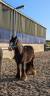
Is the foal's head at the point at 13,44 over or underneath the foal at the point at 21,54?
over

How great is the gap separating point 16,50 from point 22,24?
1875 centimetres

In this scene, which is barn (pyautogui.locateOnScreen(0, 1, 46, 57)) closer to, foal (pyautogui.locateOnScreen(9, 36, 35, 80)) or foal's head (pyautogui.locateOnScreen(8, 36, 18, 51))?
foal (pyautogui.locateOnScreen(9, 36, 35, 80))

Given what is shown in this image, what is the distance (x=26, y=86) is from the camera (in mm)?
8047

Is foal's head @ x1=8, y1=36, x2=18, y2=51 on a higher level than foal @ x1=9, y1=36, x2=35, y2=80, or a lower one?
higher

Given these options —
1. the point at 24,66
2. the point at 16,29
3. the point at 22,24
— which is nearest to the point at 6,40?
the point at 16,29

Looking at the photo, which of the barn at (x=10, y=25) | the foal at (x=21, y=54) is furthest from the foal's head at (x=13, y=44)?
the barn at (x=10, y=25)

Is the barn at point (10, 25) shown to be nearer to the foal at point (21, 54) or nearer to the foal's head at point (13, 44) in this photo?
the foal at point (21, 54)

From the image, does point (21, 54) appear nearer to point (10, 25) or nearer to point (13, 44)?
point (13, 44)

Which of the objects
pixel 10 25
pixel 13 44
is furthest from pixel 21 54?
pixel 10 25

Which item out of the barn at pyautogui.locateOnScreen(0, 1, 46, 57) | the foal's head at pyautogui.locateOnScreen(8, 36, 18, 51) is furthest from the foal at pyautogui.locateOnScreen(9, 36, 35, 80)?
the barn at pyautogui.locateOnScreen(0, 1, 46, 57)

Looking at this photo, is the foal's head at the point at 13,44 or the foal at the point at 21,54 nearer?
the foal's head at the point at 13,44

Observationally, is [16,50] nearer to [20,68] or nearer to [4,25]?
[20,68]

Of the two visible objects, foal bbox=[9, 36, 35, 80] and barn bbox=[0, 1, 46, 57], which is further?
barn bbox=[0, 1, 46, 57]

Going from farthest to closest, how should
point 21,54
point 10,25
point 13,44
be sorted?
1. point 10,25
2. point 21,54
3. point 13,44
